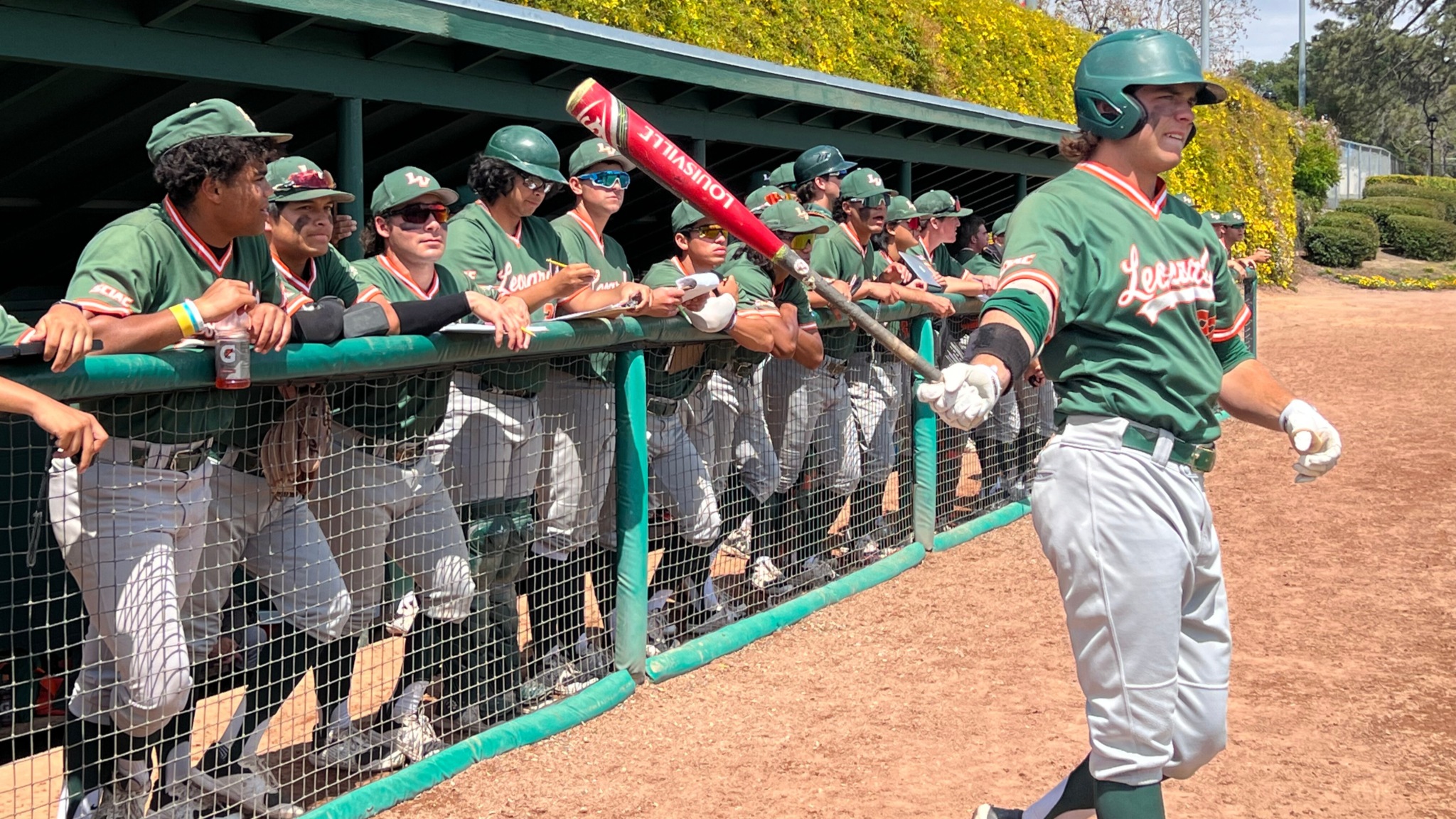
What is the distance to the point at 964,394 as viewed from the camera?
246 centimetres

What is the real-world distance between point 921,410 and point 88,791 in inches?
174

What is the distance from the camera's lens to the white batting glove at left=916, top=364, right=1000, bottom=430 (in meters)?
2.46

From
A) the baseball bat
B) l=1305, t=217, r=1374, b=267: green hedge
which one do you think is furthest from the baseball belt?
l=1305, t=217, r=1374, b=267: green hedge

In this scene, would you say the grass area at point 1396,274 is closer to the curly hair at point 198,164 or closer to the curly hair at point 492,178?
the curly hair at point 492,178

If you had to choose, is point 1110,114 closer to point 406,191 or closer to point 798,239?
point 406,191

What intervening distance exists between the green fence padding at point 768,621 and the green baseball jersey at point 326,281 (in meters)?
1.64

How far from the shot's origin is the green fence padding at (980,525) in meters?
6.73

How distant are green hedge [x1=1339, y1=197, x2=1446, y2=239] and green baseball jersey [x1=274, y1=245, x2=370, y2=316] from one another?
34.3 m

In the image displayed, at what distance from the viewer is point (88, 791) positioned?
3010 mm

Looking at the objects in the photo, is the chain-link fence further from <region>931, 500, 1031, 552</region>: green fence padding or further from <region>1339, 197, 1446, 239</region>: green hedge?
<region>1339, 197, 1446, 239</region>: green hedge

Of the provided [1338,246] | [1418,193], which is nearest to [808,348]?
[1338,246]

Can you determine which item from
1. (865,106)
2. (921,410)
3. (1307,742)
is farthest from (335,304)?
(865,106)

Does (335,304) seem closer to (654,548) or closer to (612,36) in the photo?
(654,548)

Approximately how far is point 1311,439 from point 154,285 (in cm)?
269
